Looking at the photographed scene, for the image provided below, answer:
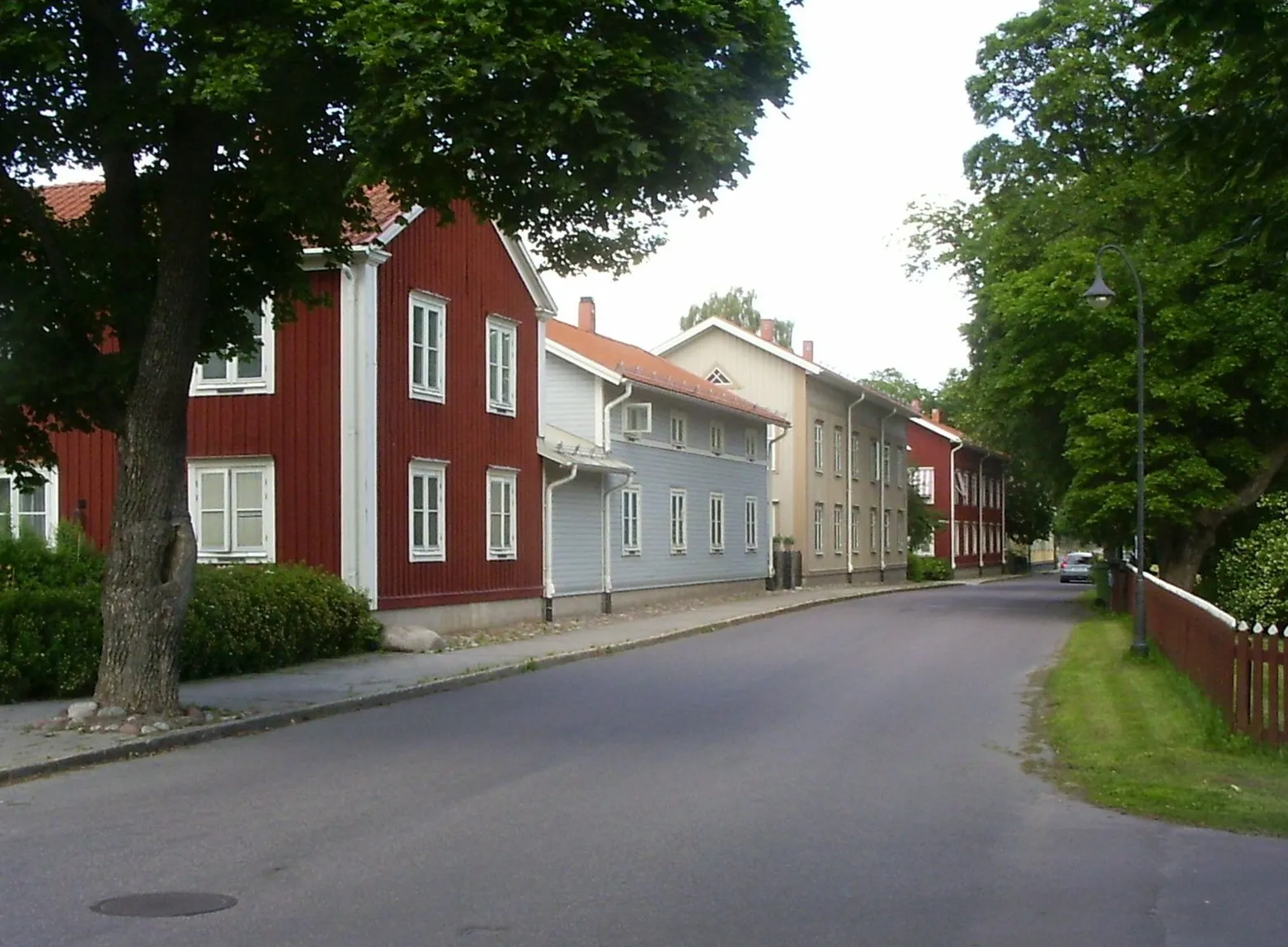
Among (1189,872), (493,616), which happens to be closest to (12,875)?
(1189,872)

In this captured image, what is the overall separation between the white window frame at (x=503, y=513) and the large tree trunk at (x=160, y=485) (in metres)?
13.5

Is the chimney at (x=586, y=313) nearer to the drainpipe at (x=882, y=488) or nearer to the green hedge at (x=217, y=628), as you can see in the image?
the drainpipe at (x=882, y=488)

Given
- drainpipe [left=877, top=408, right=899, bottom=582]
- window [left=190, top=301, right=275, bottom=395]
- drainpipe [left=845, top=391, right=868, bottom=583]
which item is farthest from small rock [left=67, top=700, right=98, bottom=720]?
drainpipe [left=877, top=408, right=899, bottom=582]

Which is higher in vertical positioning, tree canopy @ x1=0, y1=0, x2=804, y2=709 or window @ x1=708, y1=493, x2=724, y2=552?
tree canopy @ x1=0, y1=0, x2=804, y2=709

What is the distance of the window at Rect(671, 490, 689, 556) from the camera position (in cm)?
3816

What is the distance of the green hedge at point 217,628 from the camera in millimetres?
15672

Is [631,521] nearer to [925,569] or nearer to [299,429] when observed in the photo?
[299,429]

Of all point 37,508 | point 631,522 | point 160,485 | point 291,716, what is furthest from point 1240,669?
point 631,522

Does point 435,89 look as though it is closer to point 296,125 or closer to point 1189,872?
point 296,125

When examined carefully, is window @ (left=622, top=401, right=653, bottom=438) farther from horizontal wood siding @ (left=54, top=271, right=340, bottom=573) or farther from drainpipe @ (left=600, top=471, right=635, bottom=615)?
horizontal wood siding @ (left=54, top=271, right=340, bottom=573)

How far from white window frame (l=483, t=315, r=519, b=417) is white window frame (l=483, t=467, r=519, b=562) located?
113 centimetres

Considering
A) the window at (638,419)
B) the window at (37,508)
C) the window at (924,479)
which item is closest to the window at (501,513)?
the window at (638,419)

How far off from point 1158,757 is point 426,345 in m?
15.8

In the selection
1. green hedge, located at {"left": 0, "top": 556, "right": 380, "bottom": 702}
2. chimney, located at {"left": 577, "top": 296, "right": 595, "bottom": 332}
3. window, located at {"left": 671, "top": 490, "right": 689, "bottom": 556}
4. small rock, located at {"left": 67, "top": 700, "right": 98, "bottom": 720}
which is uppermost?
chimney, located at {"left": 577, "top": 296, "right": 595, "bottom": 332}
